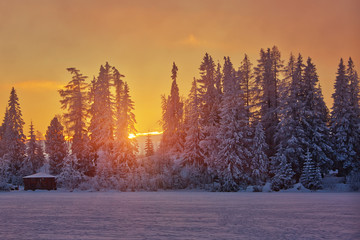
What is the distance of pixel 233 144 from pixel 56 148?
1331 inches

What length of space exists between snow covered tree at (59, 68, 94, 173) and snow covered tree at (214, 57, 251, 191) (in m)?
23.2

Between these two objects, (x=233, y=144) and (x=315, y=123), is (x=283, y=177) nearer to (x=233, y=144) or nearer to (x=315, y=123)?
(x=233, y=144)

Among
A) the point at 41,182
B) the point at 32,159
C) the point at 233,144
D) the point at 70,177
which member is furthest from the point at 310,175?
the point at 32,159

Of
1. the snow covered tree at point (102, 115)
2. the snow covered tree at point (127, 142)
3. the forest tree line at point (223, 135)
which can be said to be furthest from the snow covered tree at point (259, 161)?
the snow covered tree at point (102, 115)

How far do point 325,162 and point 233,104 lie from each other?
1405cm

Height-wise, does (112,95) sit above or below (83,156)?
above

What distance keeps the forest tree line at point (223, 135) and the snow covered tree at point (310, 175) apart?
130mm

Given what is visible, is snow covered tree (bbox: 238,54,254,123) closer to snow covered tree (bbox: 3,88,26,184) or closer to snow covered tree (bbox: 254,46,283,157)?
snow covered tree (bbox: 254,46,283,157)

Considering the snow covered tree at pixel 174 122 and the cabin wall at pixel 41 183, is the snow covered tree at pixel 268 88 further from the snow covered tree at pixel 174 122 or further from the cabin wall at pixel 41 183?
the cabin wall at pixel 41 183

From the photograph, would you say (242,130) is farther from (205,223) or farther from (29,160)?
(29,160)

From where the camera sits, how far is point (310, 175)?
4372 cm

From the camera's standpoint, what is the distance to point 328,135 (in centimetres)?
4969

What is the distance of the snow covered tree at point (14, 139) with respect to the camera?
63094 millimetres

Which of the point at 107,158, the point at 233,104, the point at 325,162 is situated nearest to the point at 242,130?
the point at 233,104
